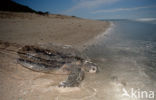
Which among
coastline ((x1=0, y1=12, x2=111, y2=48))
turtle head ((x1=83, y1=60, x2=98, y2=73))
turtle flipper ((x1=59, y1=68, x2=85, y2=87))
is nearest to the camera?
turtle flipper ((x1=59, y1=68, x2=85, y2=87))

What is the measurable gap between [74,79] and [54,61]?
84cm

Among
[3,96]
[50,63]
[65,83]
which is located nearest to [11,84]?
[3,96]

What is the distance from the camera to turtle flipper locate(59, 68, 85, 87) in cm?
246

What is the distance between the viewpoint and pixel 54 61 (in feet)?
9.60

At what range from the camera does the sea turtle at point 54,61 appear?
292 cm

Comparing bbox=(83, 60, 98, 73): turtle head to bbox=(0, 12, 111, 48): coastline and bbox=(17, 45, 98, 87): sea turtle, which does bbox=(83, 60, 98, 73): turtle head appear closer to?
bbox=(17, 45, 98, 87): sea turtle

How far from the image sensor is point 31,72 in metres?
2.93

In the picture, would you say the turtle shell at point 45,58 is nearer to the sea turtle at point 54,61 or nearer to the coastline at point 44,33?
the sea turtle at point 54,61

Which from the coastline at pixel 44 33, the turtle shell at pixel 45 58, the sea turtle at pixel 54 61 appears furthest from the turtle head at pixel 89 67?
the coastline at pixel 44 33

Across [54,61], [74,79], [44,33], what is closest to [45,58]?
[54,61]

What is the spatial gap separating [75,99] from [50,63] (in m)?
1.33

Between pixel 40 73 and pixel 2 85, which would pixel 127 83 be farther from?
pixel 2 85

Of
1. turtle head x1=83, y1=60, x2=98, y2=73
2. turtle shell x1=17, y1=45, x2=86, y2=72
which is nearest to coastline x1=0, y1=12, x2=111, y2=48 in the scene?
turtle shell x1=17, y1=45, x2=86, y2=72

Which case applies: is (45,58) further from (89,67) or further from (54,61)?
(89,67)
